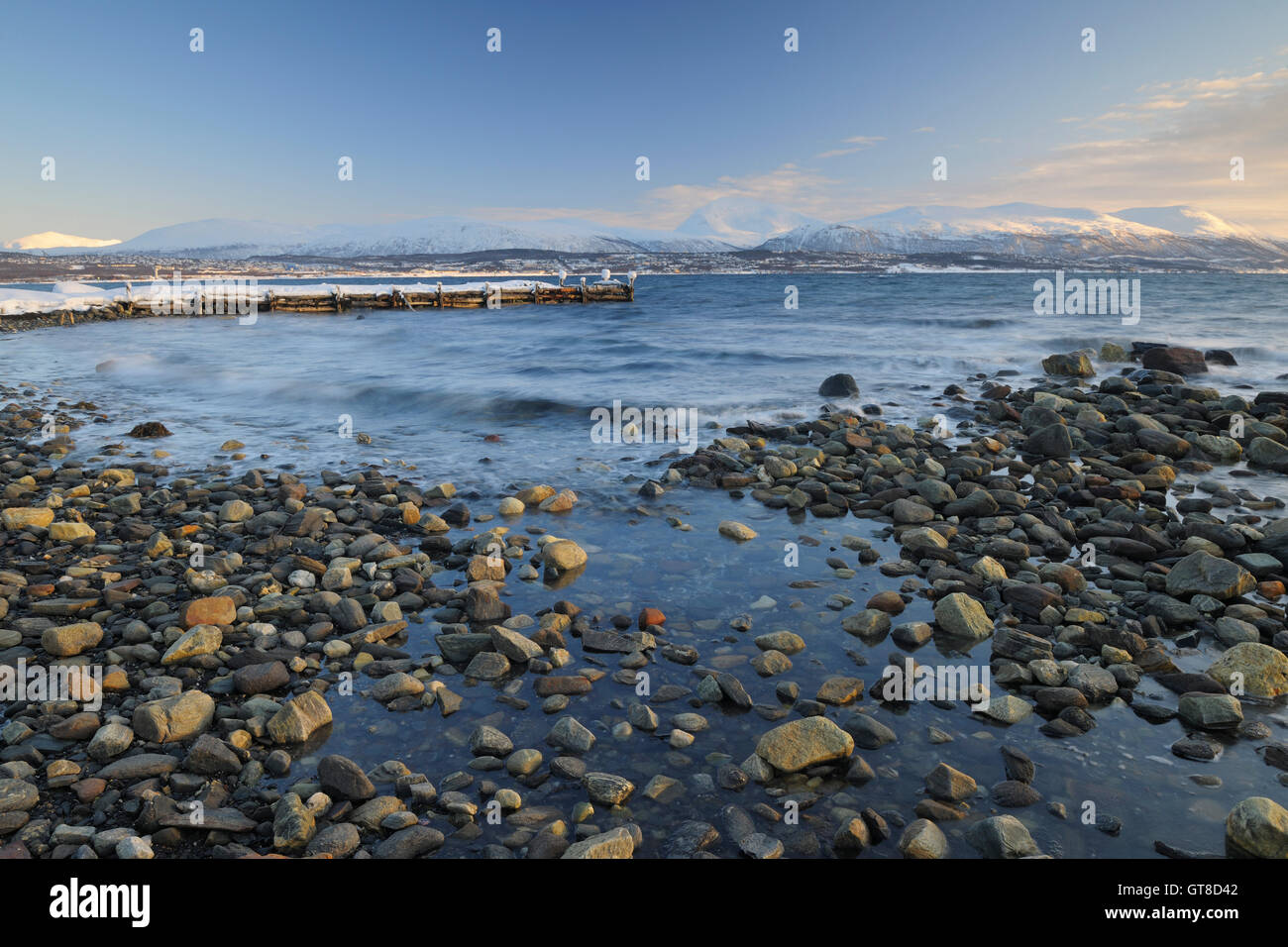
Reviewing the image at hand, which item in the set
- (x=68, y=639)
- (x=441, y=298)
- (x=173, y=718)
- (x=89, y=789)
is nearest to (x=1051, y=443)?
(x=173, y=718)

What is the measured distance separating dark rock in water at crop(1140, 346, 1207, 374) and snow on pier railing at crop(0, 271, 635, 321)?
41893mm

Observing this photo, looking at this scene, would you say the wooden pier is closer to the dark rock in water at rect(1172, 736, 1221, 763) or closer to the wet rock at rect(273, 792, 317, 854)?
the wet rock at rect(273, 792, 317, 854)

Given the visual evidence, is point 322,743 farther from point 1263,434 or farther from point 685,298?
point 685,298

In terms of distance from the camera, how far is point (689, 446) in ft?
46.7

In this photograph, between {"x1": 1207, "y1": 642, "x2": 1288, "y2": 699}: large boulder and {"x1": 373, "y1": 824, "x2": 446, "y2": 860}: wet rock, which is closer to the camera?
{"x1": 373, "y1": 824, "x2": 446, "y2": 860}: wet rock

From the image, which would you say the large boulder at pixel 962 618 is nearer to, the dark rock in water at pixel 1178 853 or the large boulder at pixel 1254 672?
the large boulder at pixel 1254 672

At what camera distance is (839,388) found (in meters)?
20.4

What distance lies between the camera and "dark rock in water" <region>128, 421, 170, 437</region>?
14539 mm

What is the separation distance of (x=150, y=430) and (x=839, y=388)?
17091 mm

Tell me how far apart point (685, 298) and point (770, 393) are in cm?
6042

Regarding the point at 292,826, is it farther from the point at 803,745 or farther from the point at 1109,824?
the point at 1109,824

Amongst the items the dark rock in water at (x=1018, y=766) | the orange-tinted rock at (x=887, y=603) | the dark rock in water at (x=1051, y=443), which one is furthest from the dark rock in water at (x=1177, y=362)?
the dark rock in water at (x=1018, y=766)

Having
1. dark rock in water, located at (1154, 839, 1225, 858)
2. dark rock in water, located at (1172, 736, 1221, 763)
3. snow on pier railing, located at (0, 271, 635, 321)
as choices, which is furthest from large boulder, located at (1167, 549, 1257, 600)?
snow on pier railing, located at (0, 271, 635, 321)

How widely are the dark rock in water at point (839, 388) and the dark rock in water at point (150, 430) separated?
646 inches
